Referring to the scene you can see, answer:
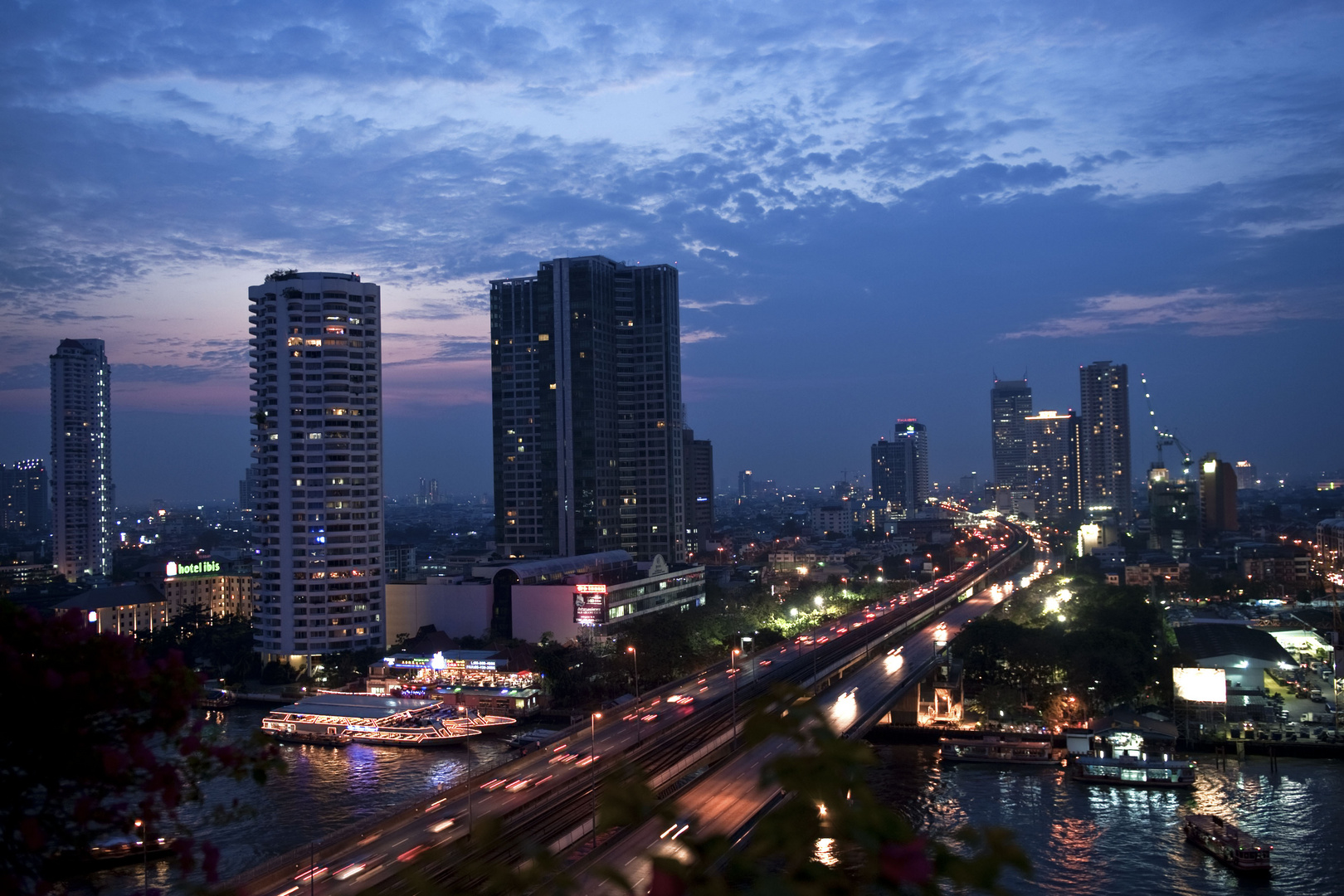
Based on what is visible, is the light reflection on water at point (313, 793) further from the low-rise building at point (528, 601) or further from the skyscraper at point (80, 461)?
the skyscraper at point (80, 461)

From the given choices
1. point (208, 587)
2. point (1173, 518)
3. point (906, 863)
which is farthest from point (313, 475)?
point (1173, 518)

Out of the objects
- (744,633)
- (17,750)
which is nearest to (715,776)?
(17,750)

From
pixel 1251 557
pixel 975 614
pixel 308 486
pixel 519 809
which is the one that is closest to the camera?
pixel 519 809

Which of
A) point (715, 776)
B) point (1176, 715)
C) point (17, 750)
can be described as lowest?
point (1176, 715)

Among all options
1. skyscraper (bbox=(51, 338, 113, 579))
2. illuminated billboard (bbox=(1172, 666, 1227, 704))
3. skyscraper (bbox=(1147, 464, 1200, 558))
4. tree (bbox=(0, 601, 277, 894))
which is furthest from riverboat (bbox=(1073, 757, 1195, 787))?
skyscraper (bbox=(51, 338, 113, 579))

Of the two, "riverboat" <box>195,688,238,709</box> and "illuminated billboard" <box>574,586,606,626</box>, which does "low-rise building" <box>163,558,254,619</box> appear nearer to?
"riverboat" <box>195,688,238,709</box>

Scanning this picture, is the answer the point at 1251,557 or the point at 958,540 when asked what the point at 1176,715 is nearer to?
the point at 1251,557
